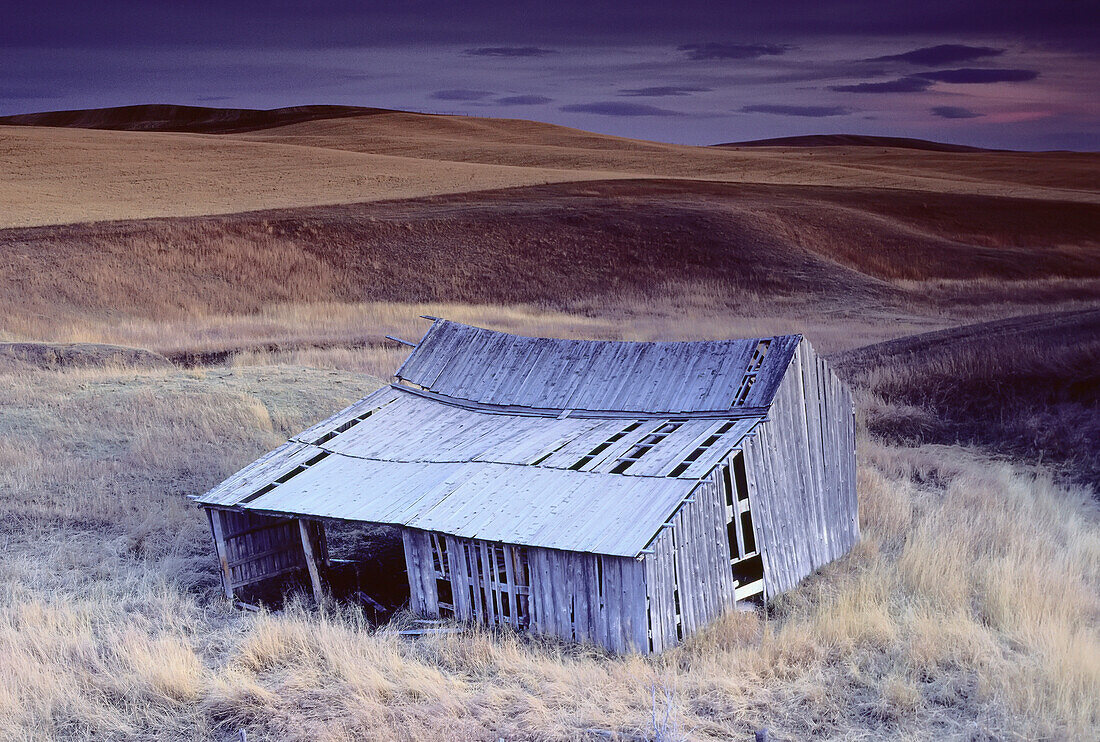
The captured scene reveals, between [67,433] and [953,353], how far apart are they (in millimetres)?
21509

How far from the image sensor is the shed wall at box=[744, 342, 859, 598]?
494 inches

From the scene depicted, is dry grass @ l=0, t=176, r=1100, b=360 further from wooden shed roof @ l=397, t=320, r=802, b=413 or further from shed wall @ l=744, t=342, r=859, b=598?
shed wall @ l=744, t=342, r=859, b=598

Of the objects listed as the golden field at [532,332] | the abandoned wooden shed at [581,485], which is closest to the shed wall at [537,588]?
the abandoned wooden shed at [581,485]

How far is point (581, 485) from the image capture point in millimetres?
12086

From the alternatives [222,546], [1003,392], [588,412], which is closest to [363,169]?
[1003,392]

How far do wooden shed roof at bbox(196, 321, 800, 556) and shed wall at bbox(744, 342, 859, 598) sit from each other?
413mm

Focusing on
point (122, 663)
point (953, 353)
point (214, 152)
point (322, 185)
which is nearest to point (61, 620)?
point (122, 663)

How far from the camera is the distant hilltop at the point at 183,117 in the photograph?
127438mm

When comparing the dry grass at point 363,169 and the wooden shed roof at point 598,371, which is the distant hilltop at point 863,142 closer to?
the dry grass at point 363,169

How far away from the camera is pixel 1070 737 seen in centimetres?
866

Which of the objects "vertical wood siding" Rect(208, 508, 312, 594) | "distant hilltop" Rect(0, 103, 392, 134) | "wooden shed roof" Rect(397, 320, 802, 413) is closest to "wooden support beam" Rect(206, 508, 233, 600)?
"vertical wood siding" Rect(208, 508, 312, 594)

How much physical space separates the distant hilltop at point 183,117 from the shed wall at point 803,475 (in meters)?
112

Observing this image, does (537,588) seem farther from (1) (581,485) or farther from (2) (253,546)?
(2) (253,546)

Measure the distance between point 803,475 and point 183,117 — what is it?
498 feet
